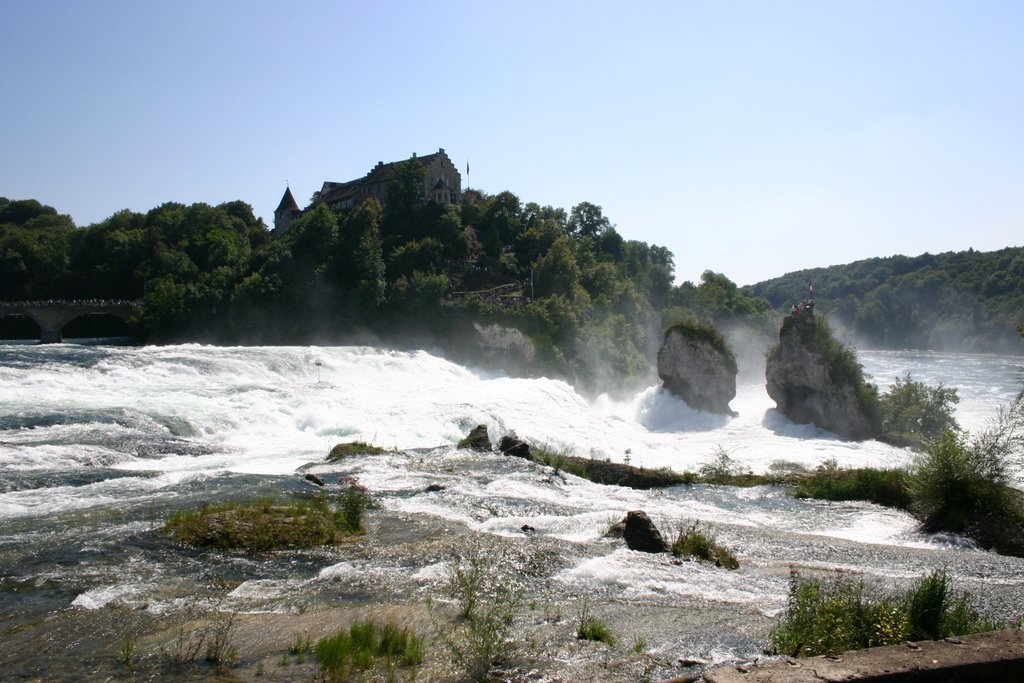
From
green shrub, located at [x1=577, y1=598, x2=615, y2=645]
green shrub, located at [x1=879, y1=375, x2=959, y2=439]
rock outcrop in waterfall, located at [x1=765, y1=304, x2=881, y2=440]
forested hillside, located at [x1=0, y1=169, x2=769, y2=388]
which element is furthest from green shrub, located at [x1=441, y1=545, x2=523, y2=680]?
forested hillside, located at [x1=0, y1=169, x2=769, y2=388]

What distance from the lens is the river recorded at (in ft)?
24.6

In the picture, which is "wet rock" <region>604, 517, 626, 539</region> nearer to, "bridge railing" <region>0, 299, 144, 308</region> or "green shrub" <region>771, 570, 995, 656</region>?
"green shrub" <region>771, 570, 995, 656</region>

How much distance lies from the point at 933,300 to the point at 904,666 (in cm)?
13658

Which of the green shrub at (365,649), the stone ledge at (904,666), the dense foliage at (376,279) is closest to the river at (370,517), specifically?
the green shrub at (365,649)

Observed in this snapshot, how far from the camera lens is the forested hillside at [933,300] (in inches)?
4026

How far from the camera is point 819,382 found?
3472 centimetres

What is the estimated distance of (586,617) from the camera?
7227 millimetres

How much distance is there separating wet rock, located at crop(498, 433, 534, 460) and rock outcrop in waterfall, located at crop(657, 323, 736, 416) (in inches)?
897

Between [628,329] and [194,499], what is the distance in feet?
151

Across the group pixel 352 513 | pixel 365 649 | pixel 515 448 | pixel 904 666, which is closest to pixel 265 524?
pixel 352 513

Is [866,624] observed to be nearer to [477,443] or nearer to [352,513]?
[352,513]

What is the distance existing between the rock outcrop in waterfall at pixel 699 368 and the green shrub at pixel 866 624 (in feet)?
105

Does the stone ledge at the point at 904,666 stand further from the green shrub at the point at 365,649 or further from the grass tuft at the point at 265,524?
the grass tuft at the point at 265,524

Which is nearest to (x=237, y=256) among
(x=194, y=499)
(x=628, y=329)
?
(x=628, y=329)
